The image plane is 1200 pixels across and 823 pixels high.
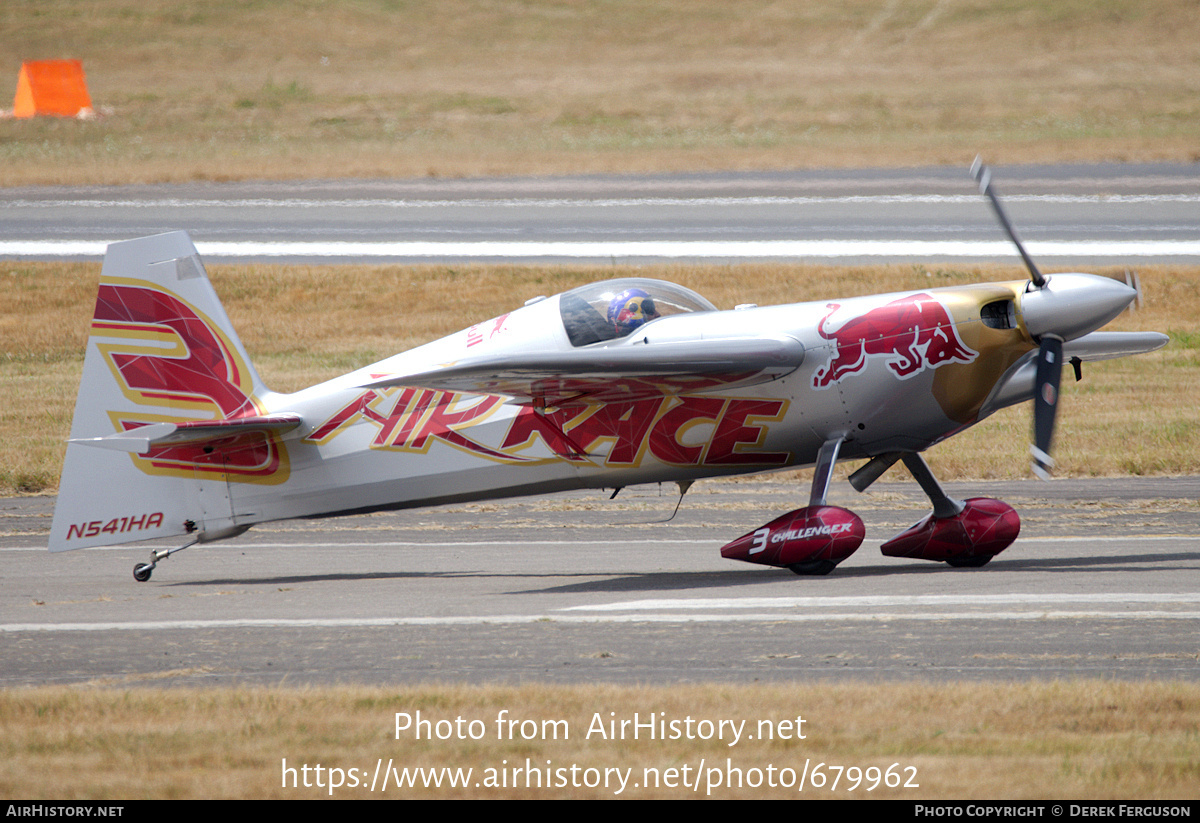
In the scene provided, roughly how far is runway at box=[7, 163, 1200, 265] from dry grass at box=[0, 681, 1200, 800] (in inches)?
889

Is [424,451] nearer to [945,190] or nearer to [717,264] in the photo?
[717,264]

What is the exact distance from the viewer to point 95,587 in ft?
40.2

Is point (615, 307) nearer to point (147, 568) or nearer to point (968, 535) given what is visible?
point (968, 535)

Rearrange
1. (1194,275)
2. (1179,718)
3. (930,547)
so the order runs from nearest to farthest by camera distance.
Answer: (1179,718) → (930,547) → (1194,275)

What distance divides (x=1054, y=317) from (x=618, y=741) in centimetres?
592

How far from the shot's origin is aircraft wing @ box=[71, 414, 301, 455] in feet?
37.6

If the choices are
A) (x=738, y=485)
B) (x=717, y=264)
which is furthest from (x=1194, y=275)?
(x=738, y=485)

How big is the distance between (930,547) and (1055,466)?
6.62 meters

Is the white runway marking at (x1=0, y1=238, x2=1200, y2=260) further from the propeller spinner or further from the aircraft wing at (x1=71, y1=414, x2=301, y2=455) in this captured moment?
the propeller spinner

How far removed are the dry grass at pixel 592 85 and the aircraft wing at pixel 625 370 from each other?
33050 millimetres

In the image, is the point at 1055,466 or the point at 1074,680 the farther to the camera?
the point at 1055,466

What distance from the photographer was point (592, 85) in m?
73.0

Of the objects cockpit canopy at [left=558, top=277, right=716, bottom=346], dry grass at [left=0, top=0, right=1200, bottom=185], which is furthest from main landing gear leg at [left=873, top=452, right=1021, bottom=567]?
dry grass at [left=0, top=0, right=1200, bottom=185]

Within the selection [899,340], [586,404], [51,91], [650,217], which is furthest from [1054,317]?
[51,91]
